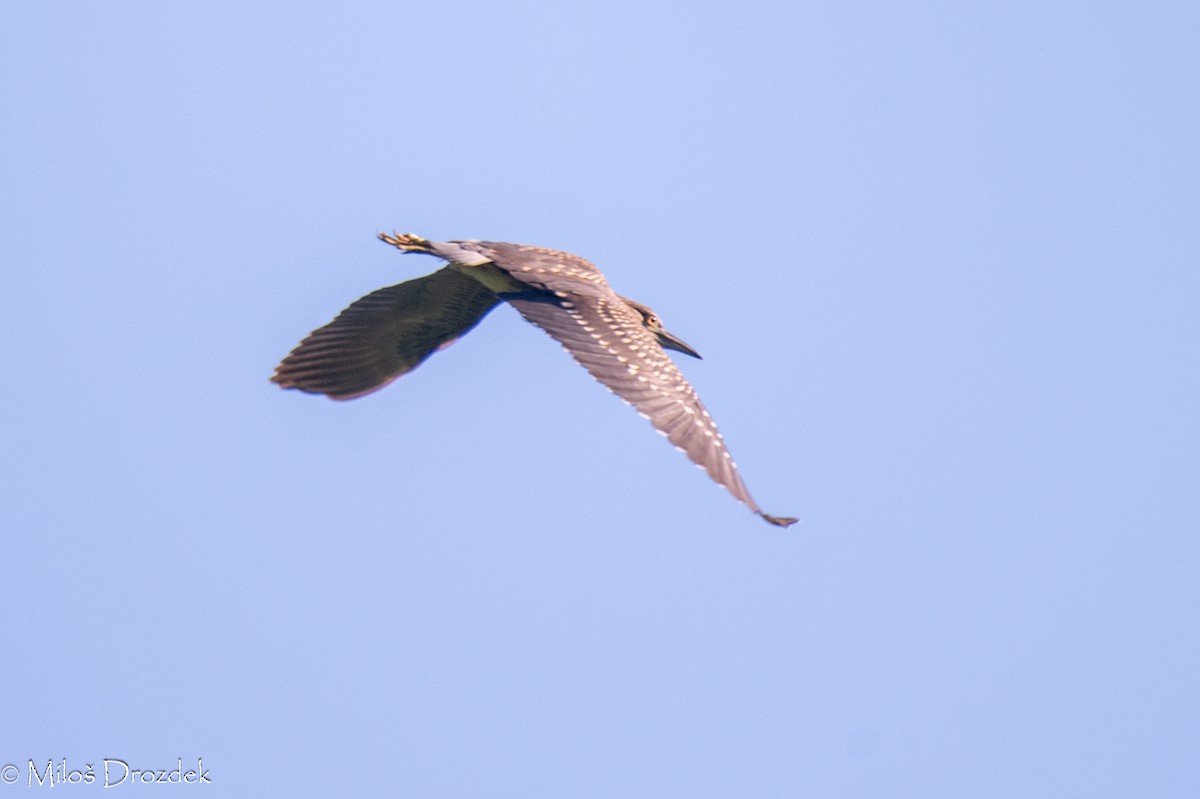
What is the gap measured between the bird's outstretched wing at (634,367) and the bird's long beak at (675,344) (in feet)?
3.67

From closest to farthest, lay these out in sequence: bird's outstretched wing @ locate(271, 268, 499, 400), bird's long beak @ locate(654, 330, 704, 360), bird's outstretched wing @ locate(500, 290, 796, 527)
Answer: bird's outstretched wing @ locate(500, 290, 796, 527), bird's outstretched wing @ locate(271, 268, 499, 400), bird's long beak @ locate(654, 330, 704, 360)

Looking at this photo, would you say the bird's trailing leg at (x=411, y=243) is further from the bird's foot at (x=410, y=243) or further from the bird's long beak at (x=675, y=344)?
the bird's long beak at (x=675, y=344)

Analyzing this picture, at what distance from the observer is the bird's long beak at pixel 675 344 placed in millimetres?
12578

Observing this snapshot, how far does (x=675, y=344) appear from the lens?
1272 cm

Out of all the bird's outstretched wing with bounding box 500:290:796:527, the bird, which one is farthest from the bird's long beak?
the bird's outstretched wing with bounding box 500:290:796:527

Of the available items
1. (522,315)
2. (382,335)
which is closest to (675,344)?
(522,315)

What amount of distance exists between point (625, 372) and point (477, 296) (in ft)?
7.63

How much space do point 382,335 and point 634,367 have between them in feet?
9.08

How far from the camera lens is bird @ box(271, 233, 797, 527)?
32.8ft

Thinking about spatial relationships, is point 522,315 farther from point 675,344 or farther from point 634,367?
point 675,344

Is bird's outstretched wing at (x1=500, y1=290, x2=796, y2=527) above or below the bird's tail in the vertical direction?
below

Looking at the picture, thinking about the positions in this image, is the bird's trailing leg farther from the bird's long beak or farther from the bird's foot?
the bird's long beak

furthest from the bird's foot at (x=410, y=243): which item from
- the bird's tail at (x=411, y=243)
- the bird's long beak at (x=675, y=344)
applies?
the bird's long beak at (x=675, y=344)

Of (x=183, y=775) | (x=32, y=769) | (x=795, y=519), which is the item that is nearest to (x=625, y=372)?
(x=795, y=519)
